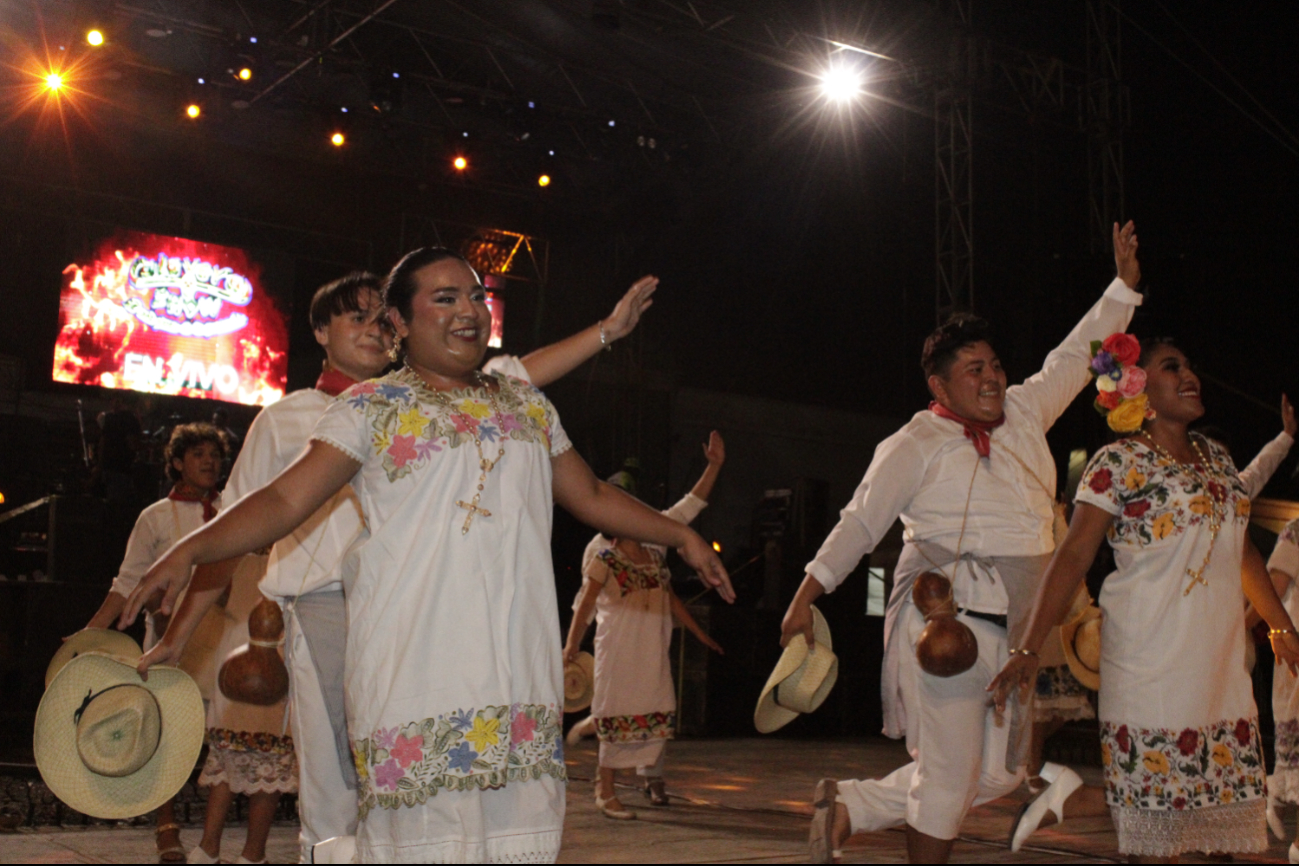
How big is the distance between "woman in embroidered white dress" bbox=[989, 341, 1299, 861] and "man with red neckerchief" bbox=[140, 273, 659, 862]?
1342 mm

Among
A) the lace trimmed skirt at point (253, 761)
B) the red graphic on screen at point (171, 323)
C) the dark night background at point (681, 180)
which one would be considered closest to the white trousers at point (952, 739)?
the lace trimmed skirt at point (253, 761)

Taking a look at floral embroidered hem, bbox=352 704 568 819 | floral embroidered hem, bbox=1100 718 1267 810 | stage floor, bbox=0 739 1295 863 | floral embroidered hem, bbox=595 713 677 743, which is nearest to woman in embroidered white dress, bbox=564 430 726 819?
floral embroidered hem, bbox=595 713 677 743

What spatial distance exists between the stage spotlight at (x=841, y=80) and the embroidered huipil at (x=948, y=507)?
8004 millimetres

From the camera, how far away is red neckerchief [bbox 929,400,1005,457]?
3.51 meters

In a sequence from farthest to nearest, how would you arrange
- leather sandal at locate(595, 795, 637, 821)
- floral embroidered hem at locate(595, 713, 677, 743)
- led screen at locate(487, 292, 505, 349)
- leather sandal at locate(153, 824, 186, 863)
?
led screen at locate(487, 292, 505, 349)
floral embroidered hem at locate(595, 713, 677, 743)
leather sandal at locate(595, 795, 637, 821)
leather sandal at locate(153, 824, 186, 863)

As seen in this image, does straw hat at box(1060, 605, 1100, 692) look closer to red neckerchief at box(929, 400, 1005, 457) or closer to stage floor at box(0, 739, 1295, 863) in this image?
stage floor at box(0, 739, 1295, 863)

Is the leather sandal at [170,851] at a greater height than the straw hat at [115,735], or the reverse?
the straw hat at [115,735]

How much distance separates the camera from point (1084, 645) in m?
5.01

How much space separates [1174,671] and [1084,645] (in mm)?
1928

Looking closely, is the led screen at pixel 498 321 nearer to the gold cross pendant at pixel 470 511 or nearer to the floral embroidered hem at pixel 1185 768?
the floral embroidered hem at pixel 1185 768

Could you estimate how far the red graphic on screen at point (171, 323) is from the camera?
12555 millimetres

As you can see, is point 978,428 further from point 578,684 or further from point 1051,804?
point 578,684

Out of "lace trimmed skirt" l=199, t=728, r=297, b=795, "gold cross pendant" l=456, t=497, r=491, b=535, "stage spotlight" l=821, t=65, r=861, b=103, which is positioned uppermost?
"stage spotlight" l=821, t=65, r=861, b=103

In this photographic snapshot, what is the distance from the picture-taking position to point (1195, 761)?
311 cm
